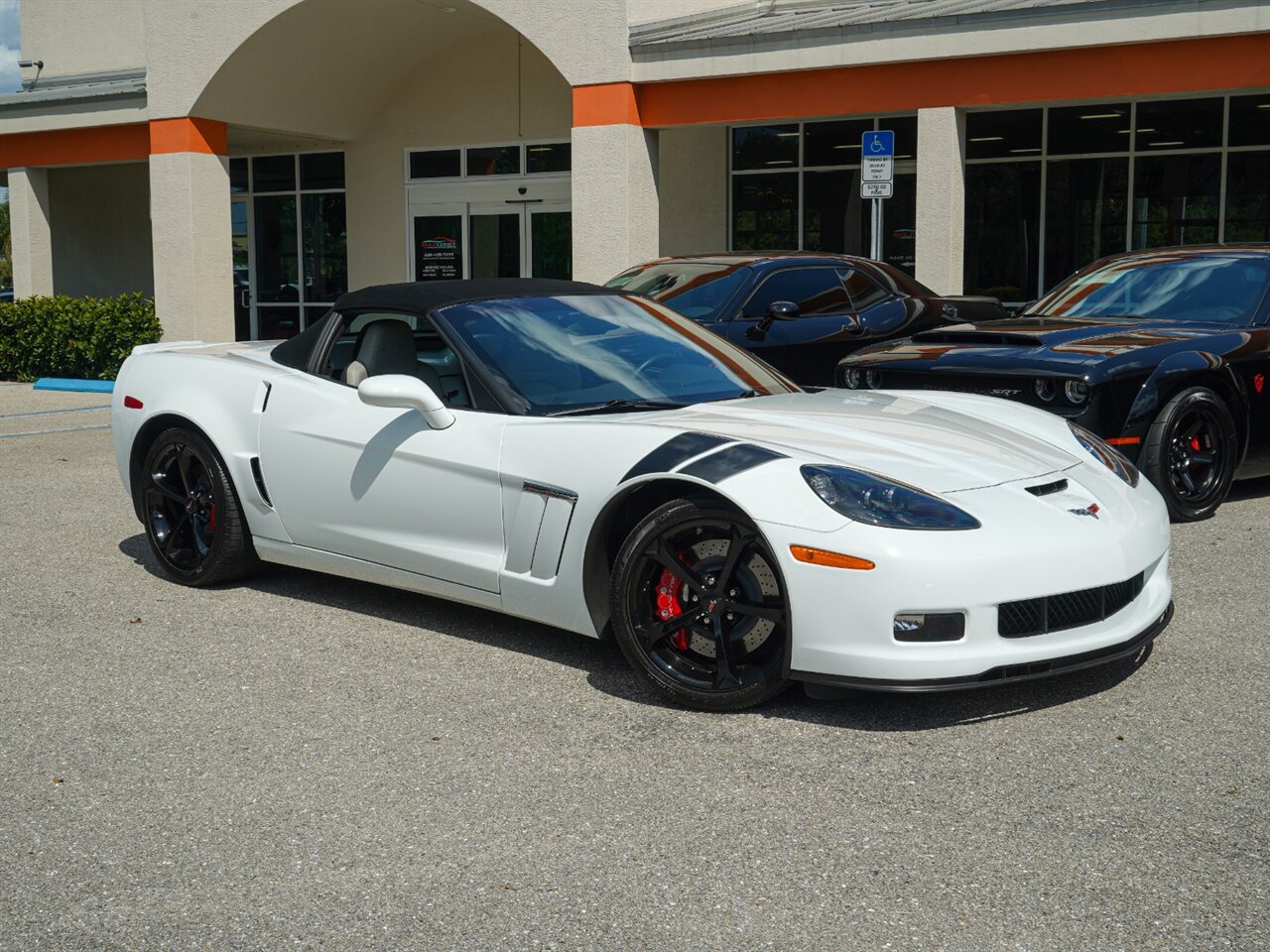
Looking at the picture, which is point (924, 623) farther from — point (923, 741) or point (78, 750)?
point (78, 750)

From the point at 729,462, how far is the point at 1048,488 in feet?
3.44

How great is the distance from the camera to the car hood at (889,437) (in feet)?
14.8

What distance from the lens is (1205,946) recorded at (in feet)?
9.71

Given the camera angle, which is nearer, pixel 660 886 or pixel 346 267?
pixel 660 886

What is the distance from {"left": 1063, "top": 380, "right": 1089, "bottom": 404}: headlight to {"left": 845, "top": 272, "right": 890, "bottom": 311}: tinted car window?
3977mm

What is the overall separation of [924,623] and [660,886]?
1.28 meters

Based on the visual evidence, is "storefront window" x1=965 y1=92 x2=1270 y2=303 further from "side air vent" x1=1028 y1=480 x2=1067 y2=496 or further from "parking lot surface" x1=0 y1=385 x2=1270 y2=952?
"side air vent" x1=1028 y1=480 x2=1067 y2=496

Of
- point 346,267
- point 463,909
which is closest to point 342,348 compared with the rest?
point 463,909

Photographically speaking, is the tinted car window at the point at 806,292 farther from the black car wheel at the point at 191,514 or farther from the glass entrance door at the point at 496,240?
the glass entrance door at the point at 496,240

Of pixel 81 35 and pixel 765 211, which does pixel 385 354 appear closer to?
pixel 765 211

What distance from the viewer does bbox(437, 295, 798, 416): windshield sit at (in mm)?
5289

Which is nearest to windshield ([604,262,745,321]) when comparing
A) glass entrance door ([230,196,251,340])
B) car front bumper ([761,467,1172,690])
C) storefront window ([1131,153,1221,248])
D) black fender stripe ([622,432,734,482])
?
black fender stripe ([622,432,734,482])

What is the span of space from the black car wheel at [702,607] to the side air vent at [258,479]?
1947 millimetres

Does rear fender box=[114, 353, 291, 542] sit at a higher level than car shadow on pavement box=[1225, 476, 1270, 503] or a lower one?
higher
